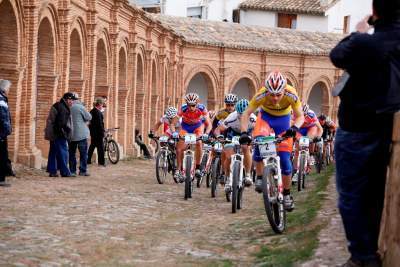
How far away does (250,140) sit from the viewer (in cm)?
912

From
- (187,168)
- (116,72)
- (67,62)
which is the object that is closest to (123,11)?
Result: (116,72)

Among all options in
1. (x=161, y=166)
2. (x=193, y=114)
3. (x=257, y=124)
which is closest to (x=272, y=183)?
(x=257, y=124)

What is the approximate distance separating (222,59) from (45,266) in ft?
121

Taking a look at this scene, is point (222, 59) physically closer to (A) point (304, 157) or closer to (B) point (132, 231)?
(A) point (304, 157)

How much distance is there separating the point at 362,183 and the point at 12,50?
13373 millimetres

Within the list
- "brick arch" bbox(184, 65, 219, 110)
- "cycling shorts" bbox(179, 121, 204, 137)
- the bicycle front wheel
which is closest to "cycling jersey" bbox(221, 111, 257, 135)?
"cycling shorts" bbox(179, 121, 204, 137)

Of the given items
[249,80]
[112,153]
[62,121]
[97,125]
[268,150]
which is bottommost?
[112,153]

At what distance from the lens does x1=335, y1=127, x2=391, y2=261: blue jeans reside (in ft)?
16.8

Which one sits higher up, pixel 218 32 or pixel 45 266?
pixel 218 32

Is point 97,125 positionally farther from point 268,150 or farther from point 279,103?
point 268,150

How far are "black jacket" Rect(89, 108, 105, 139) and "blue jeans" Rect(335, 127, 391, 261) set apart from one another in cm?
1512

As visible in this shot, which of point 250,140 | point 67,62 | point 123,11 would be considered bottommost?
point 250,140

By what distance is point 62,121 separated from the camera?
15984mm

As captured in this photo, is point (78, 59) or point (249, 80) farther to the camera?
point (249, 80)
